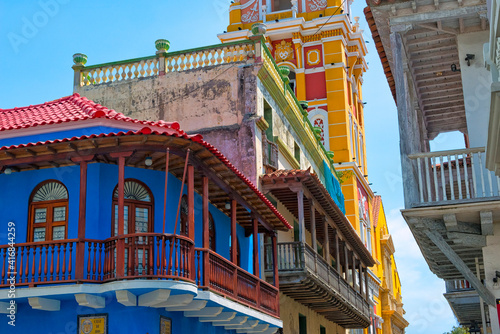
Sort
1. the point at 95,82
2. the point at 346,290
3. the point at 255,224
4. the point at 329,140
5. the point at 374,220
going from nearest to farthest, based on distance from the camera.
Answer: the point at 255,224, the point at 95,82, the point at 346,290, the point at 329,140, the point at 374,220

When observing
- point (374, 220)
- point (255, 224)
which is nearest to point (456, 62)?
point (255, 224)

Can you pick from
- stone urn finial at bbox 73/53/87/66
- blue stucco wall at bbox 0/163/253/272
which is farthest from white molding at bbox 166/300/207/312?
stone urn finial at bbox 73/53/87/66

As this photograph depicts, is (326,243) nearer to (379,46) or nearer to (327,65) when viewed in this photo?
(379,46)

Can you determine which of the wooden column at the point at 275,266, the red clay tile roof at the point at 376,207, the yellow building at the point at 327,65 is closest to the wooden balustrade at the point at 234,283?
the wooden column at the point at 275,266

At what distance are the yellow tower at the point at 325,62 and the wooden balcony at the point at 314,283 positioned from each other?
10863mm

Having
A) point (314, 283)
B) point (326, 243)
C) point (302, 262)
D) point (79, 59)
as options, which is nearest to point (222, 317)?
point (302, 262)

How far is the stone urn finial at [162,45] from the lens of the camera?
2227cm

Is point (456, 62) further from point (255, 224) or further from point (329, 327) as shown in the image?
point (329, 327)

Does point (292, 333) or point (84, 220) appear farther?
point (292, 333)

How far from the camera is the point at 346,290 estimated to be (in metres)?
24.7

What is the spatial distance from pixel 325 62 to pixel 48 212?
2539 cm

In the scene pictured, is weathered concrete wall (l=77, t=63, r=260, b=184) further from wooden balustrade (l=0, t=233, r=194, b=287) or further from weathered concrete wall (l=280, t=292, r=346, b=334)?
wooden balustrade (l=0, t=233, r=194, b=287)

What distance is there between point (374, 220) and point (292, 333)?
20.9 metres

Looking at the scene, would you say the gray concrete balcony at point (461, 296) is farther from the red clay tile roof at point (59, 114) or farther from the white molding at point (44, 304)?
the white molding at point (44, 304)
